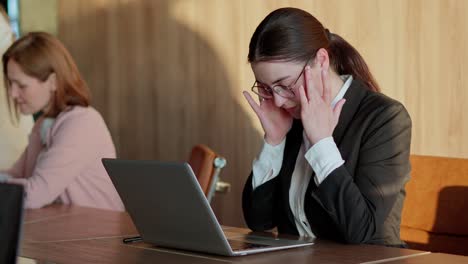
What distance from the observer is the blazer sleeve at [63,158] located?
347 cm

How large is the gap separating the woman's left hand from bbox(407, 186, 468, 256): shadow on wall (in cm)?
58

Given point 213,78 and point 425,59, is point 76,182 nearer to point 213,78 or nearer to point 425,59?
point 213,78

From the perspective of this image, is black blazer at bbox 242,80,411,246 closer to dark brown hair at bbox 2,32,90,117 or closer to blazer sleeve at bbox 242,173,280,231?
blazer sleeve at bbox 242,173,280,231

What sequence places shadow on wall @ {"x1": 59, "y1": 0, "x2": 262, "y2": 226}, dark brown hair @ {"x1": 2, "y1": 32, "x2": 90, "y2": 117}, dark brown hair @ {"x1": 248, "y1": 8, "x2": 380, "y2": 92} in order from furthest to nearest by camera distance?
shadow on wall @ {"x1": 59, "y1": 0, "x2": 262, "y2": 226} < dark brown hair @ {"x1": 2, "y1": 32, "x2": 90, "y2": 117} < dark brown hair @ {"x1": 248, "y1": 8, "x2": 380, "y2": 92}

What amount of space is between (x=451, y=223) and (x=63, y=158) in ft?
5.23

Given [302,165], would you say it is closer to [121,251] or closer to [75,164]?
[121,251]

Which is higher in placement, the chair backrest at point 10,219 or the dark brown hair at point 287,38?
the dark brown hair at point 287,38

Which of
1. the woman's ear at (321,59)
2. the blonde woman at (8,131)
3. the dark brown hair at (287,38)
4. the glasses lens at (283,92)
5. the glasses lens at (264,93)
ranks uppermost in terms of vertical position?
the dark brown hair at (287,38)

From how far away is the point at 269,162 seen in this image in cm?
263

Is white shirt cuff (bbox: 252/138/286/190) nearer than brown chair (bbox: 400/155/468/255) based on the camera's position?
Yes

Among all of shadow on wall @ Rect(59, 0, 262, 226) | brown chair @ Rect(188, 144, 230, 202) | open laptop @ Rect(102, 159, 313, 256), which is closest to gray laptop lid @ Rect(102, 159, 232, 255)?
open laptop @ Rect(102, 159, 313, 256)

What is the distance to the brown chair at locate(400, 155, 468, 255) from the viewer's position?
9.03ft

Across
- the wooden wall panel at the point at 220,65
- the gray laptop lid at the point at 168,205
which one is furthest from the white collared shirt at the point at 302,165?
the wooden wall panel at the point at 220,65

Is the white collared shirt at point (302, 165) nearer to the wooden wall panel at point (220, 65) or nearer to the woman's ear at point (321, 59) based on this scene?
the woman's ear at point (321, 59)
